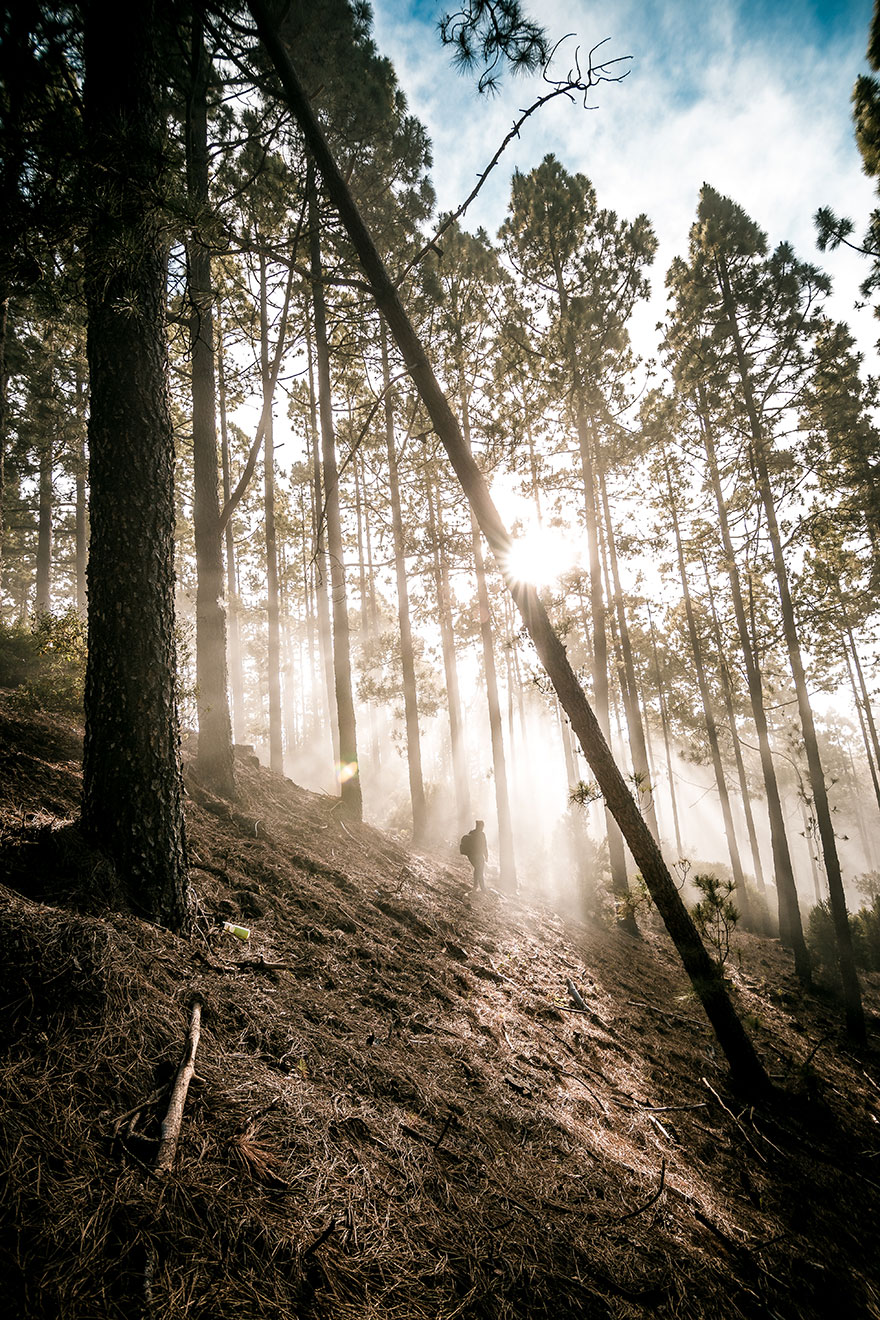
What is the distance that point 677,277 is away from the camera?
37.7ft

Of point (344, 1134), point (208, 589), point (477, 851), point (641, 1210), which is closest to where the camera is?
point (344, 1134)

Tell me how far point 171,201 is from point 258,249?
55cm

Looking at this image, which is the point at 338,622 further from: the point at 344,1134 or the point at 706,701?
the point at 706,701

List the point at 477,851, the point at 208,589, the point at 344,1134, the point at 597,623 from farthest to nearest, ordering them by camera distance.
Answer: the point at 597,623 → the point at 477,851 → the point at 208,589 → the point at 344,1134

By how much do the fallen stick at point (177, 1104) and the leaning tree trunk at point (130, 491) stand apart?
94 centimetres

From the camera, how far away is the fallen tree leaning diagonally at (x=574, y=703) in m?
4.24

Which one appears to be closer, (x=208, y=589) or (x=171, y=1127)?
(x=171, y=1127)

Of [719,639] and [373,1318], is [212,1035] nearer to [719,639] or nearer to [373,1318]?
[373,1318]

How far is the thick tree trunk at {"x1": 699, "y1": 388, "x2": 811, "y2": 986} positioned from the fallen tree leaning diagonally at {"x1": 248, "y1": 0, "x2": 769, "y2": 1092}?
7.40m

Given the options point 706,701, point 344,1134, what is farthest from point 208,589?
point 706,701

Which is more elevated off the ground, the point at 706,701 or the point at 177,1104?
the point at 706,701

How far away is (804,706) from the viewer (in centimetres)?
930

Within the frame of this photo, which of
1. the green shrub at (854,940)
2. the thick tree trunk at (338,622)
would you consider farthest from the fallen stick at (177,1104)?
the green shrub at (854,940)

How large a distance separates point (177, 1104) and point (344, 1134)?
0.85m
